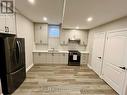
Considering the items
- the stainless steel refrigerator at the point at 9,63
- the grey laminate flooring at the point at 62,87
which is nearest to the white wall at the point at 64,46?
the grey laminate flooring at the point at 62,87

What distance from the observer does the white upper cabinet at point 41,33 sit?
514cm

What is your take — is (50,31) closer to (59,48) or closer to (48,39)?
(48,39)

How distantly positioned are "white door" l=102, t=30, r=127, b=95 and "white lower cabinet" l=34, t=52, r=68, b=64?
2.51 meters

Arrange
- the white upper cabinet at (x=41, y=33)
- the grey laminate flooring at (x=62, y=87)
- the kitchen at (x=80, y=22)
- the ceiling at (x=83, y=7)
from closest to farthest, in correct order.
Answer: the ceiling at (x=83, y=7) → the kitchen at (x=80, y=22) → the grey laminate flooring at (x=62, y=87) → the white upper cabinet at (x=41, y=33)

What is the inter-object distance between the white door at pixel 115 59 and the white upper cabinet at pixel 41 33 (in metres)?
3.33

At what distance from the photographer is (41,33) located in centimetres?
519

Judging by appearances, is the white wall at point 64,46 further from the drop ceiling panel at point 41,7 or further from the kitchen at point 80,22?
the drop ceiling panel at point 41,7

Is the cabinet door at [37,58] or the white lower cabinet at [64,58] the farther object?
the white lower cabinet at [64,58]

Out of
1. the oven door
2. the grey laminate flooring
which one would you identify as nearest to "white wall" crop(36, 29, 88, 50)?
the oven door

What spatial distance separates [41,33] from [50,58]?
159 centimetres

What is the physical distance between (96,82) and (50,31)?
3899 millimetres

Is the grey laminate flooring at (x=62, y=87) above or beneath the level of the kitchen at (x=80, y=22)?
beneath

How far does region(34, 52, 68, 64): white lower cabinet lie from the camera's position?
17.3 ft

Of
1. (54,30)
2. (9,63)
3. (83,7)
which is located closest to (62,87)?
(9,63)
